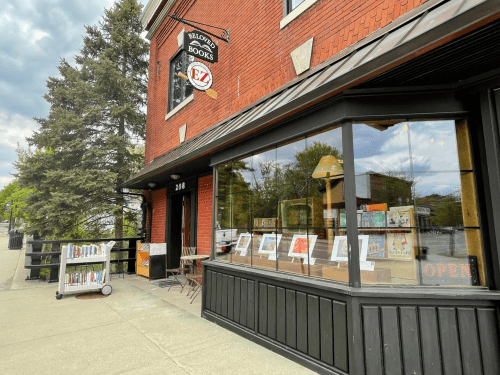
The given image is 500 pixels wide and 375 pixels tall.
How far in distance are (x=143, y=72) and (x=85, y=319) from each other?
1247 centimetres

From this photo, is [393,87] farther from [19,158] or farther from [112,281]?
[19,158]

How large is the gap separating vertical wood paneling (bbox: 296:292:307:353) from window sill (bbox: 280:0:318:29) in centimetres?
457

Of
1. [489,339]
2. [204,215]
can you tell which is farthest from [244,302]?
[204,215]

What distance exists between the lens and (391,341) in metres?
2.73

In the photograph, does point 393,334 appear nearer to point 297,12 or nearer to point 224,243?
point 224,243

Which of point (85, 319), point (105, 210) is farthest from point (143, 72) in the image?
point (85, 319)

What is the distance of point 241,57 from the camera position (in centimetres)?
633

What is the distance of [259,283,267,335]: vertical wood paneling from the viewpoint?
391 cm

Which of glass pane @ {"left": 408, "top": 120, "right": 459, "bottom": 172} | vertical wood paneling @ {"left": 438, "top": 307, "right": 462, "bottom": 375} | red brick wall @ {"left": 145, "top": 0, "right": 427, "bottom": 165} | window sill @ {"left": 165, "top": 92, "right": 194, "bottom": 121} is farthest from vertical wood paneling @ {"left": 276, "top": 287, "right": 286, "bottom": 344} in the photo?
window sill @ {"left": 165, "top": 92, "right": 194, "bottom": 121}

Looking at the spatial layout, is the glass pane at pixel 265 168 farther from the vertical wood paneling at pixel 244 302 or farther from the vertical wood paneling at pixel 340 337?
the vertical wood paneling at pixel 340 337

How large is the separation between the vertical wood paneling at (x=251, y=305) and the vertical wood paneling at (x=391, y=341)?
6.19 feet

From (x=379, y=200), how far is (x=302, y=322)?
1682mm

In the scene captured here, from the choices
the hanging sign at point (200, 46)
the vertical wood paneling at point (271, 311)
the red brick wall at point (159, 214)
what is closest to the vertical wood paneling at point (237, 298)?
the vertical wood paneling at point (271, 311)

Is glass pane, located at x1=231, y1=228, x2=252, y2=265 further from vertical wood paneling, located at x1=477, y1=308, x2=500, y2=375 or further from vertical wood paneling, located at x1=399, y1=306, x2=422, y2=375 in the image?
vertical wood paneling, located at x1=477, y1=308, x2=500, y2=375
